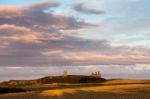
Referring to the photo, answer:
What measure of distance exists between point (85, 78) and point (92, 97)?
3306cm

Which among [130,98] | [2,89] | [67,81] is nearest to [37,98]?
[130,98]

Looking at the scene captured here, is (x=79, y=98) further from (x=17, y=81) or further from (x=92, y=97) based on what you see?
(x=17, y=81)

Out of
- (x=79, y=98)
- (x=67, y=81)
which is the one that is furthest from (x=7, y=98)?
(x=67, y=81)

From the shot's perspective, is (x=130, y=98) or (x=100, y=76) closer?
(x=130, y=98)

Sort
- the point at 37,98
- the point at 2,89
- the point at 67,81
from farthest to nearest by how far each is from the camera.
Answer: the point at 67,81, the point at 2,89, the point at 37,98

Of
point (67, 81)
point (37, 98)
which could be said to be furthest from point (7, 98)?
point (67, 81)

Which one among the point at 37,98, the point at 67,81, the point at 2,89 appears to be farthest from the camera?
the point at 67,81

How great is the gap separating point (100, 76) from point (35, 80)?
10571 mm

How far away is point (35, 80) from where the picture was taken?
63.9 metres

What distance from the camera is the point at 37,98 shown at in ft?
98.3

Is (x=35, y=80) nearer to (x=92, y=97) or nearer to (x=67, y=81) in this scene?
(x=67, y=81)

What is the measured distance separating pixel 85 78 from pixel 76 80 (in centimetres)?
189

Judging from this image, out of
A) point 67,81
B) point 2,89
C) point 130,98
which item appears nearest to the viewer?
point 130,98

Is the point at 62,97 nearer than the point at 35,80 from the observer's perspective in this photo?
Yes
